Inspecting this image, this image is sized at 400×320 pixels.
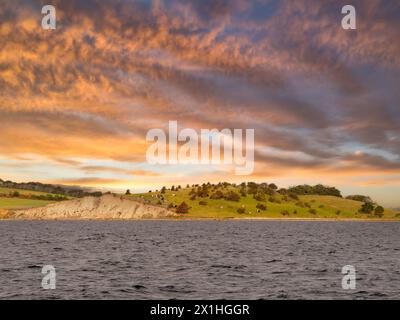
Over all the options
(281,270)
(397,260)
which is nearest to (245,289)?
(281,270)

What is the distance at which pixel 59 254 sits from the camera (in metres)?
65.7

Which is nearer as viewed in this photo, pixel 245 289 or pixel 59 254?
pixel 245 289
